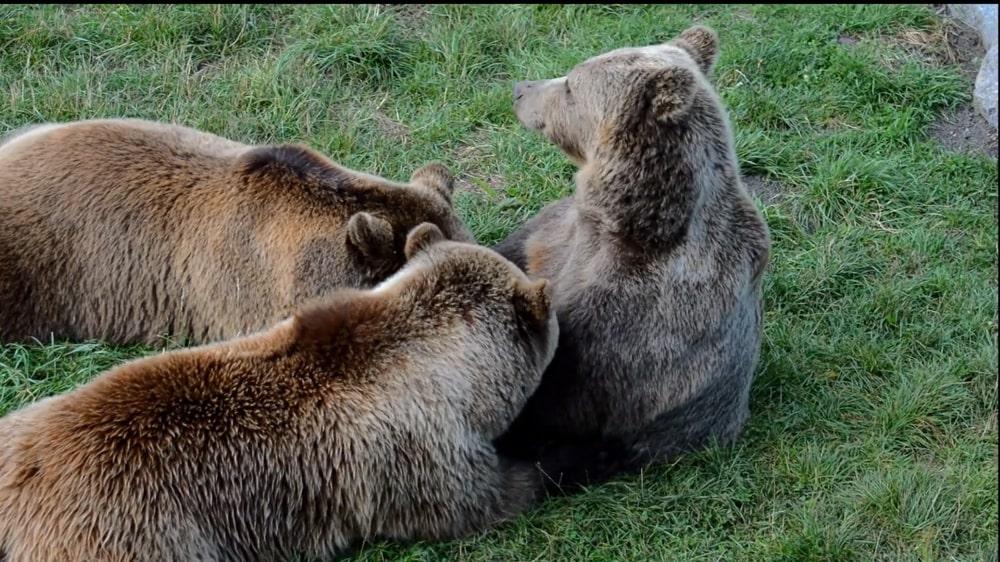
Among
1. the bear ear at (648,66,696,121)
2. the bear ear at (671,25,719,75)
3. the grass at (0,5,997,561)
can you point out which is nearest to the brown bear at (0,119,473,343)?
the grass at (0,5,997,561)

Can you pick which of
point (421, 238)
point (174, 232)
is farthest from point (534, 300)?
point (174, 232)

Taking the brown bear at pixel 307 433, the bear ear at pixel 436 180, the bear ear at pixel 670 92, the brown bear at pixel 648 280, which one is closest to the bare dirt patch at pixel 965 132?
the brown bear at pixel 648 280

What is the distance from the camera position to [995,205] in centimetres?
796

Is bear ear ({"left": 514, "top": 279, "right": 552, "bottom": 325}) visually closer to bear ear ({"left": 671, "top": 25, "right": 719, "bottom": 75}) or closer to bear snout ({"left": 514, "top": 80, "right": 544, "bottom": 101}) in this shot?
bear snout ({"left": 514, "top": 80, "right": 544, "bottom": 101})

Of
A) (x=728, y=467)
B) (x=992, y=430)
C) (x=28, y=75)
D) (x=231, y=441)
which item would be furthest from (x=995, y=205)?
(x=28, y=75)

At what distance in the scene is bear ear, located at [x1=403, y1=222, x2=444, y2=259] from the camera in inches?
229

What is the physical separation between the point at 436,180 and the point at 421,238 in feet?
3.42

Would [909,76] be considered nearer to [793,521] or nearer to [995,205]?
[995,205]

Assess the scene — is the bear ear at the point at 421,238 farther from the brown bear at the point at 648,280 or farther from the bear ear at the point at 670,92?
the bear ear at the point at 670,92

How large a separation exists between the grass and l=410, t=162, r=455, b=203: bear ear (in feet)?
3.31

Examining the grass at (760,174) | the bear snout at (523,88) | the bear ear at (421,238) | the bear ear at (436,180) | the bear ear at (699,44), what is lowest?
the grass at (760,174)

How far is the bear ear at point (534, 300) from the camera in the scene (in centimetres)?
554

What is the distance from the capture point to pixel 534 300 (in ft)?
18.2

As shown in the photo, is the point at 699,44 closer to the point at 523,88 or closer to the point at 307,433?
the point at 523,88
